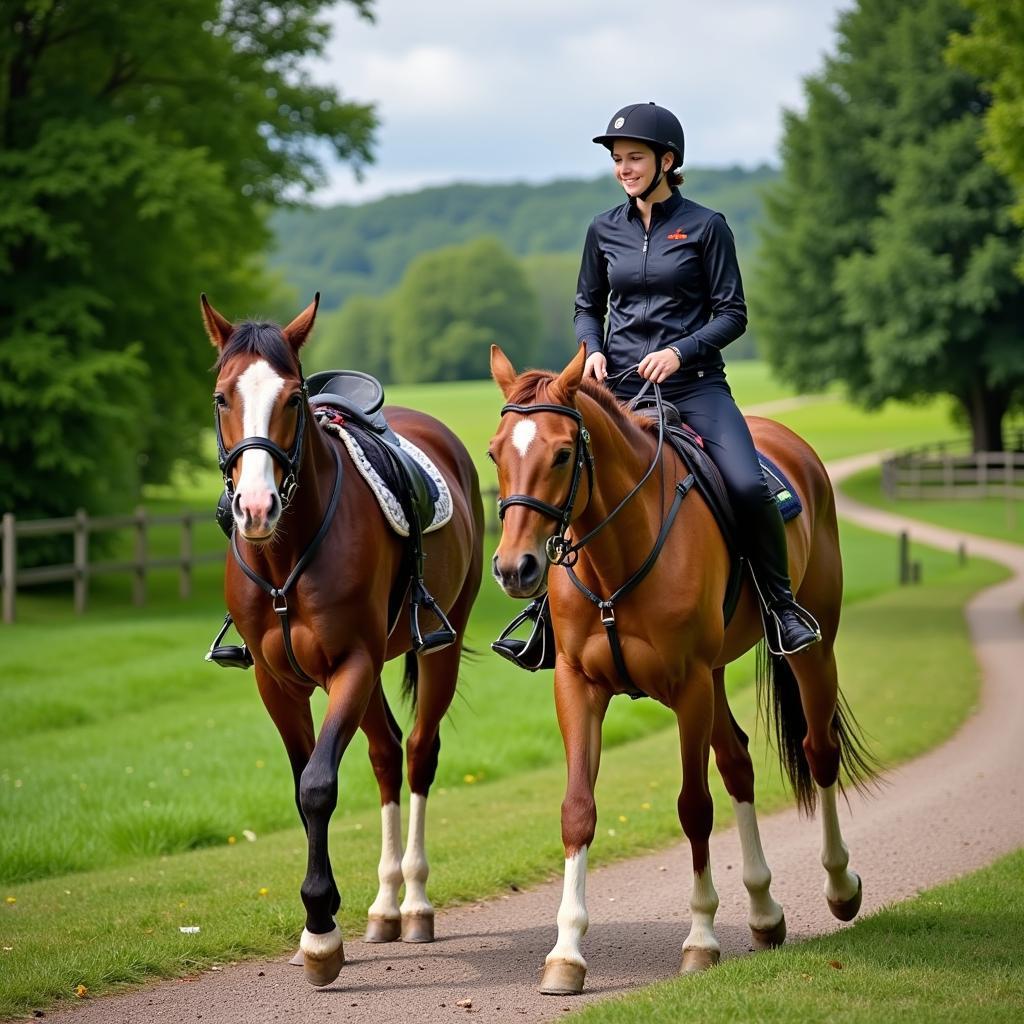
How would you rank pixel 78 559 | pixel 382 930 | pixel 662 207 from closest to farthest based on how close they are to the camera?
pixel 662 207
pixel 382 930
pixel 78 559

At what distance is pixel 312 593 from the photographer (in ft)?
21.9

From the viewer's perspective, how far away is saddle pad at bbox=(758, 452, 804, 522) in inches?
297

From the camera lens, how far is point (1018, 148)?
2366 centimetres

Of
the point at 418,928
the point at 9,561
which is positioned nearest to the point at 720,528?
the point at 418,928

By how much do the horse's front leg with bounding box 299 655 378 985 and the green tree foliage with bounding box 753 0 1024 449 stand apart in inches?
1700

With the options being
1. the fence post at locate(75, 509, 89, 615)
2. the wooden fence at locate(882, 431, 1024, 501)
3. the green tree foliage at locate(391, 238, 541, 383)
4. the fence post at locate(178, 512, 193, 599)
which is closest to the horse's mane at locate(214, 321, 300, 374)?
the fence post at locate(75, 509, 89, 615)

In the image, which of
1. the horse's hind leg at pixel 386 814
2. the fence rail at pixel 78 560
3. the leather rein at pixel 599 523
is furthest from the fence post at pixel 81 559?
the leather rein at pixel 599 523

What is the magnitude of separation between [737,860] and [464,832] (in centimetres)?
209

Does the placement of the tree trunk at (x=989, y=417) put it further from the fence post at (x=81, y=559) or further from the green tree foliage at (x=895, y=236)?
the fence post at (x=81, y=559)

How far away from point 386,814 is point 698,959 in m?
2.02

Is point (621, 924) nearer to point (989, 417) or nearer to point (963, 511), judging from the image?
Answer: point (963, 511)

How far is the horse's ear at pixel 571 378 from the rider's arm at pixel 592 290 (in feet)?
3.74

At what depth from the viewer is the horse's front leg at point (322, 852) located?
6363mm

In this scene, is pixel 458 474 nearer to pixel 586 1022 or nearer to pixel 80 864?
pixel 80 864
